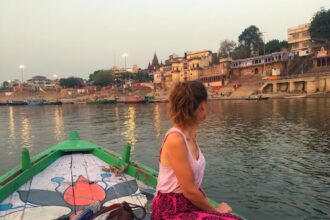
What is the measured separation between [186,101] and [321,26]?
77.7 metres

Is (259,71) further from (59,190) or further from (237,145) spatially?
(59,190)

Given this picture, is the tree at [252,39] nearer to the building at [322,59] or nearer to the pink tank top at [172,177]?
the building at [322,59]

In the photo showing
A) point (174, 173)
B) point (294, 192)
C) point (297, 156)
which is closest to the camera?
point (174, 173)

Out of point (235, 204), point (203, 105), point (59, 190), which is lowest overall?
point (235, 204)

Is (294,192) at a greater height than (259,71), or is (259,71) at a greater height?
(259,71)

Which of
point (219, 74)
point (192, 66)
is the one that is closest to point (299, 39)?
point (219, 74)

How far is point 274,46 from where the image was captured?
8744 centimetres

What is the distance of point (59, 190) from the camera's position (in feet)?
18.7

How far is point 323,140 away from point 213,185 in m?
8.91

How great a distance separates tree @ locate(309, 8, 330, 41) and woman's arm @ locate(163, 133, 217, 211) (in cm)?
7583

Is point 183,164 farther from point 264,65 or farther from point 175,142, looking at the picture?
point 264,65

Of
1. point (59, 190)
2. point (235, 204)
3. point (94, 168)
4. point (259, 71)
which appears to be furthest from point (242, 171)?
point (259, 71)

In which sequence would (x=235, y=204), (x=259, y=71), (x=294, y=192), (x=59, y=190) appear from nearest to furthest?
(x=59, y=190) → (x=235, y=204) → (x=294, y=192) → (x=259, y=71)

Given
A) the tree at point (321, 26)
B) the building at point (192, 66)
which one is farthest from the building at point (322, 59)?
the building at point (192, 66)
